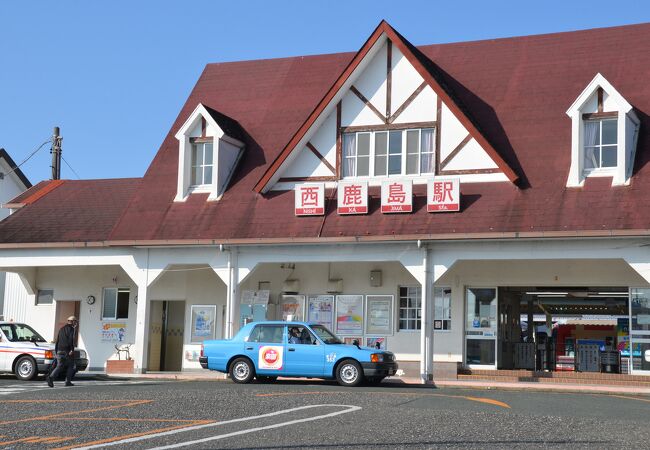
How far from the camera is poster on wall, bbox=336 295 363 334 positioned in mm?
25844

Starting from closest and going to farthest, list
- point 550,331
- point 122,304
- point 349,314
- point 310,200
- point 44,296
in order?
1. point 310,200
2. point 349,314
3. point 122,304
4. point 44,296
5. point 550,331

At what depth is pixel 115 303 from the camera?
95.6 ft

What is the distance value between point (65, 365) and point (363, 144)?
9826 mm

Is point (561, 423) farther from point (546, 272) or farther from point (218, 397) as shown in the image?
point (546, 272)

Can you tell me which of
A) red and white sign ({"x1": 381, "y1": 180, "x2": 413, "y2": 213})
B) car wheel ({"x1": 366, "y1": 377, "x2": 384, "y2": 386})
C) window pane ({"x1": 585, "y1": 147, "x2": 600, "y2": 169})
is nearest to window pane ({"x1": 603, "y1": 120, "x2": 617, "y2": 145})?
window pane ({"x1": 585, "y1": 147, "x2": 600, "y2": 169})

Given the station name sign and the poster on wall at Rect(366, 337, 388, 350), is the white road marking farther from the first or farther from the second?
the poster on wall at Rect(366, 337, 388, 350)

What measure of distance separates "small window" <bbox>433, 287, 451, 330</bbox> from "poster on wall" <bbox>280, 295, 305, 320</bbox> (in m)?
3.83

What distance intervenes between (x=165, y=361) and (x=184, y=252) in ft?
14.6

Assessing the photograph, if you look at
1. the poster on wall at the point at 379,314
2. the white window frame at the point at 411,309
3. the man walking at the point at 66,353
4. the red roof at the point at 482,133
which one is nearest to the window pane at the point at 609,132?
the red roof at the point at 482,133

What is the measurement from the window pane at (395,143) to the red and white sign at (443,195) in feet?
6.26

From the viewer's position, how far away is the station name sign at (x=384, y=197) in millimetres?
23344

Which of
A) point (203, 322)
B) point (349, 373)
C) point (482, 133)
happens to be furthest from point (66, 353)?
point (482, 133)

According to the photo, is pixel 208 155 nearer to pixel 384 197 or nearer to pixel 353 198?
pixel 353 198

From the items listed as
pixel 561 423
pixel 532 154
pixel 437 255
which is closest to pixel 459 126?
pixel 532 154
